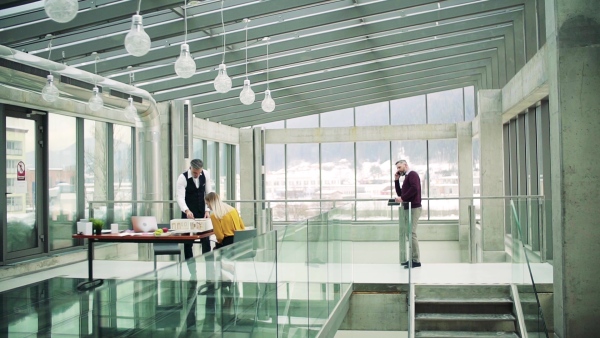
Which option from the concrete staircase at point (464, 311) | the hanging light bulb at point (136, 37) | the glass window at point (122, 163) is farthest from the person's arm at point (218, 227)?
the glass window at point (122, 163)

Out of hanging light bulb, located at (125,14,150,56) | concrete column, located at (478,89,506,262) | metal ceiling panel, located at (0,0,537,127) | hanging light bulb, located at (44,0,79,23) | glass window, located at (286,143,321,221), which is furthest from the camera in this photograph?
glass window, located at (286,143,321,221)

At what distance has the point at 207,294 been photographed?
10.4 ft

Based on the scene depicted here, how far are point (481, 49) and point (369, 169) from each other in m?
8.01

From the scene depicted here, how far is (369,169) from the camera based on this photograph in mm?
20734

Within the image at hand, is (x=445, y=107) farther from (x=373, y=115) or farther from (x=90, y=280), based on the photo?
(x=90, y=280)

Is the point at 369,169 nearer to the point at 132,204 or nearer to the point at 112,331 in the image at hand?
the point at 132,204

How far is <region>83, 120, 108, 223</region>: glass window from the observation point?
1164cm

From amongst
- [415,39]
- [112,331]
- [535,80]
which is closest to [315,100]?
[415,39]

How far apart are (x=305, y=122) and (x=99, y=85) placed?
39.5 feet

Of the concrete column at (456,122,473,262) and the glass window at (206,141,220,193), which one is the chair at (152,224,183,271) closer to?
the glass window at (206,141,220,193)

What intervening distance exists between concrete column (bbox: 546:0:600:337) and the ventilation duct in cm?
637

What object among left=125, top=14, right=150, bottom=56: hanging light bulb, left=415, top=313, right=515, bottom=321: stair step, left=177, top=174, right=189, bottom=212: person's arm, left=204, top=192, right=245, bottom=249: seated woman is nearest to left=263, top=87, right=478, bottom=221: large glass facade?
left=415, top=313, right=515, bottom=321: stair step

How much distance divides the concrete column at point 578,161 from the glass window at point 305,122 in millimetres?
14485

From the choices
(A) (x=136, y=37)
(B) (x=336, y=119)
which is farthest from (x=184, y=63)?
(B) (x=336, y=119)
